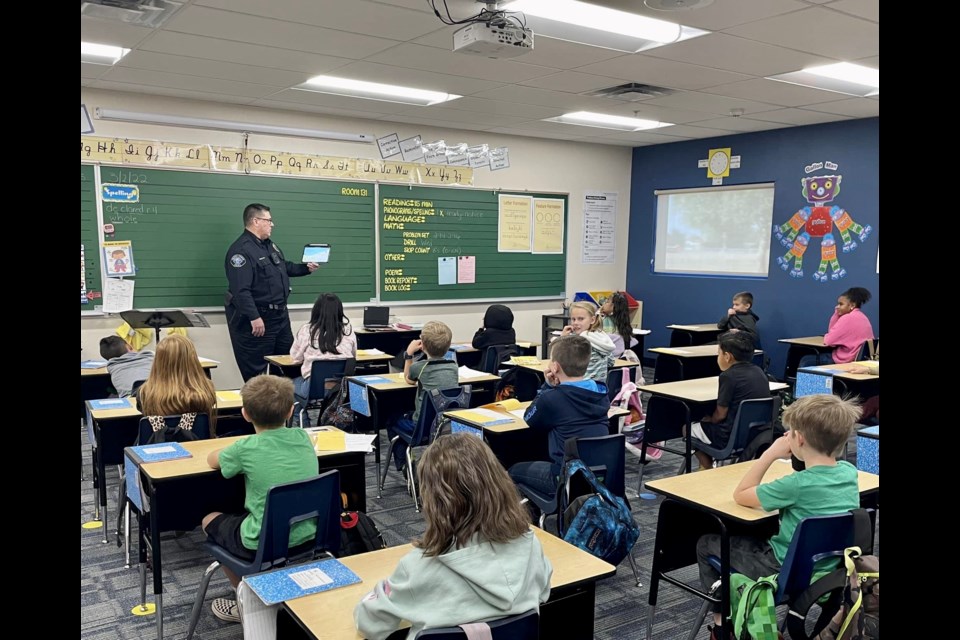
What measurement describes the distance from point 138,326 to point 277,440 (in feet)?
12.4

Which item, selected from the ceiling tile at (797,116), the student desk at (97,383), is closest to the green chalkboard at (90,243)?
the student desk at (97,383)

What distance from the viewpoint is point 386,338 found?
7.05m

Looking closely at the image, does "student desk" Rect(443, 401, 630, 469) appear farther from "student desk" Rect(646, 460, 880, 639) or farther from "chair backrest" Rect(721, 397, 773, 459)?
"student desk" Rect(646, 460, 880, 639)

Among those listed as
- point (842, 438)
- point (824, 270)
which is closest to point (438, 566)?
A: point (842, 438)

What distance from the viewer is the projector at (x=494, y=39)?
11.7ft

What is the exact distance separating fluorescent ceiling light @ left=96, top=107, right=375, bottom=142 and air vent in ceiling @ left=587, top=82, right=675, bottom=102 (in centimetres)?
257

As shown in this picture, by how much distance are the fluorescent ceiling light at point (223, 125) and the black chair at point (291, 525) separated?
4697mm

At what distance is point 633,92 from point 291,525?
178 inches

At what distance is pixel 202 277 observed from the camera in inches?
259

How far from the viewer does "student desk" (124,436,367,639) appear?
8.56ft

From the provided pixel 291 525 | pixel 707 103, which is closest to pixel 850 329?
pixel 707 103

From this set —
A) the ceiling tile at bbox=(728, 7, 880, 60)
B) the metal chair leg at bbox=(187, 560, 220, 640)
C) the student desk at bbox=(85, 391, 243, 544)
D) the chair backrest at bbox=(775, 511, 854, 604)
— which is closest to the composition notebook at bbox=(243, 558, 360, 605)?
the metal chair leg at bbox=(187, 560, 220, 640)

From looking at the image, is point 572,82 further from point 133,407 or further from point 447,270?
point 133,407

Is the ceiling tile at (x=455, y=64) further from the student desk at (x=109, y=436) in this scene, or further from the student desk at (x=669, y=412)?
the student desk at (x=109, y=436)
